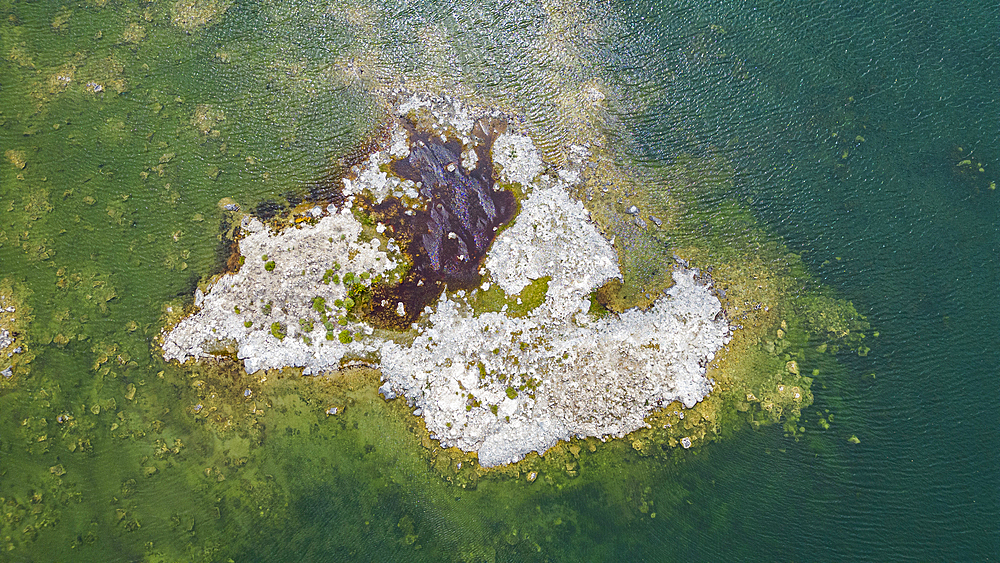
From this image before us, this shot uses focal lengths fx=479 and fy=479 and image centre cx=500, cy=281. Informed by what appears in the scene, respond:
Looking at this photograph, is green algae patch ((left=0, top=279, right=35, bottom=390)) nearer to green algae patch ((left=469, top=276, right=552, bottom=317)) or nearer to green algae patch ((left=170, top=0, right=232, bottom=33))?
green algae patch ((left=170, top=0, right=232, bottom=33))

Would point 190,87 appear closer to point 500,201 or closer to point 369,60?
point 369,60

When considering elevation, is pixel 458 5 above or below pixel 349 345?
above

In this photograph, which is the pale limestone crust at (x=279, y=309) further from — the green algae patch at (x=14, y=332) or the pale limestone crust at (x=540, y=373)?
the green algae patch at (x=14, y=332)

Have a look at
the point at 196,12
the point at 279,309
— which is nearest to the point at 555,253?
the point at 279,309

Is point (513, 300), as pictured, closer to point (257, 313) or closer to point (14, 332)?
point (257, 313)

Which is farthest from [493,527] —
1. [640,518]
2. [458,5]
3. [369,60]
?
[458,5]
